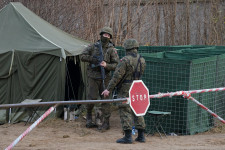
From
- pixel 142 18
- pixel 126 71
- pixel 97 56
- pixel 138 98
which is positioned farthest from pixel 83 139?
pixel 142 18

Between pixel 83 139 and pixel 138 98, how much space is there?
2.50 m

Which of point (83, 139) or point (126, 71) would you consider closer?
point (126, 71)

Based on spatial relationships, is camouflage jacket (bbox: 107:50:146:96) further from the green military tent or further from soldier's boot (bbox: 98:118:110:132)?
the green military tent

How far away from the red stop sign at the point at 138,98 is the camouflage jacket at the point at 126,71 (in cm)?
126

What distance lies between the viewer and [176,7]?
19375 millimetres

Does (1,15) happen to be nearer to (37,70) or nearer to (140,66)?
(37,70)

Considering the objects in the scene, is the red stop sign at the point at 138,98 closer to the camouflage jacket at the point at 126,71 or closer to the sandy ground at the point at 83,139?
the sandy ground at the point at 83,139

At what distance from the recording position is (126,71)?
837 centimetres

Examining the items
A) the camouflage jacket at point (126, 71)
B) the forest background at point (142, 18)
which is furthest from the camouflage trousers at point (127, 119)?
the forest background at point (142, 18)

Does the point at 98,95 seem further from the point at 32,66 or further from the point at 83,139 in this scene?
the point at 32,66

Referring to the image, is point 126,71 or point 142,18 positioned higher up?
point 142,18

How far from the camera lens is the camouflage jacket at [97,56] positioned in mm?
9945

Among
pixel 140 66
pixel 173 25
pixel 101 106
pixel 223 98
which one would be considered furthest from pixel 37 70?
pixel 173 25

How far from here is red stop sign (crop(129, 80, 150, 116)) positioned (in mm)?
6949
